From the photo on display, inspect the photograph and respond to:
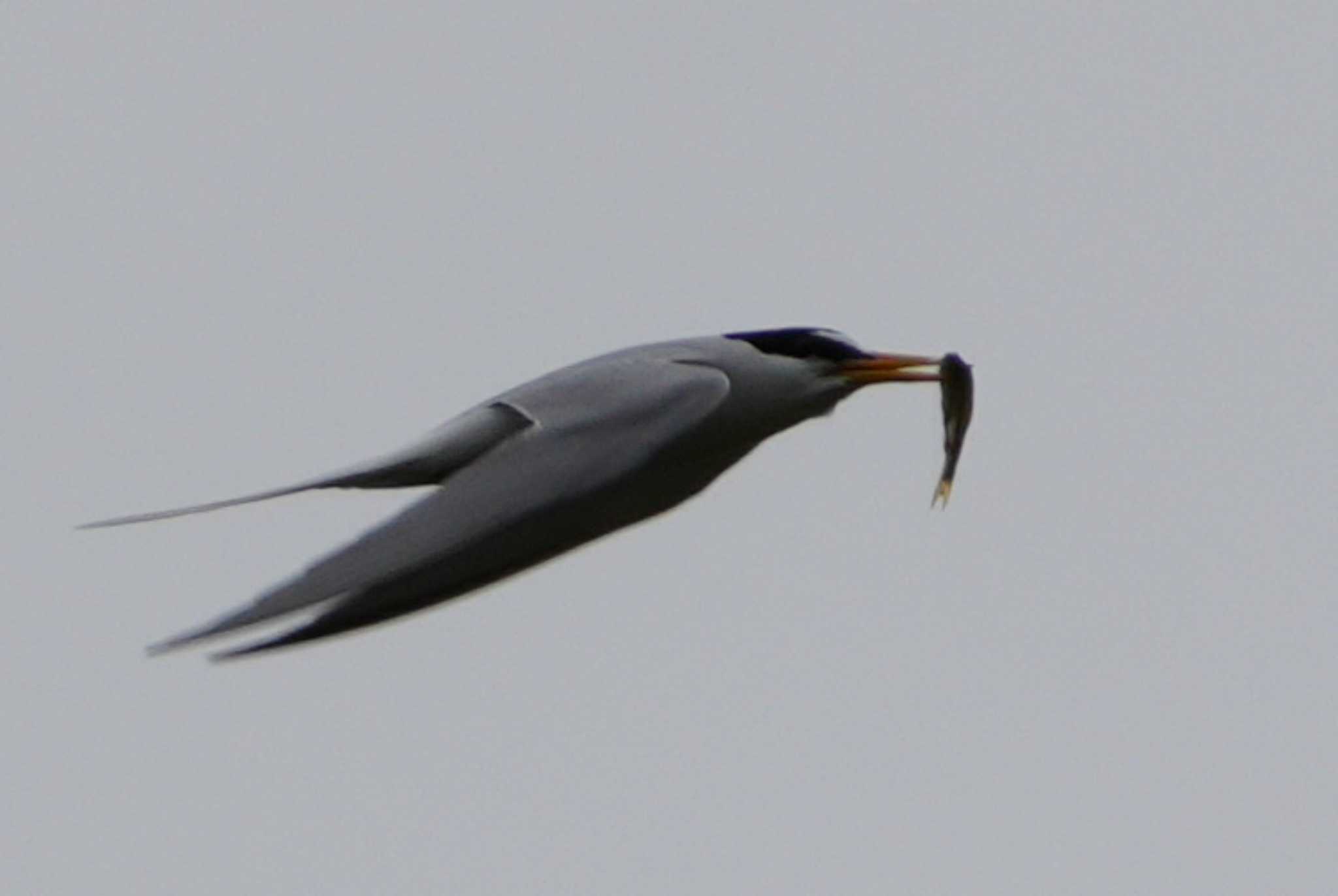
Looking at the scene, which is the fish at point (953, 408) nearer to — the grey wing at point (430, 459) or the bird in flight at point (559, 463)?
the bird in flight at point (559, 463)

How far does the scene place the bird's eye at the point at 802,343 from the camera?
8711 millimetres

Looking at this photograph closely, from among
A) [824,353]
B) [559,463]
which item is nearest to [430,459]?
[559,463]

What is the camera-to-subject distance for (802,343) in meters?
8.73

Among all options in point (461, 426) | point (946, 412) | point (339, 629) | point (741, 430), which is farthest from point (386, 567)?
point (946, 412)

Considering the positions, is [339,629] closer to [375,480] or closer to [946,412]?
[375,480]

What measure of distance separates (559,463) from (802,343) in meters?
1.02

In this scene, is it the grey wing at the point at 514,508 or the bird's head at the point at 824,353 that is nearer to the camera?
the grey wing at the point at 514,508

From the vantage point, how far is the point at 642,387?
8.33 meters

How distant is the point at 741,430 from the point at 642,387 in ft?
1.29

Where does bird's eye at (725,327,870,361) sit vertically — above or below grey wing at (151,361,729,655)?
above

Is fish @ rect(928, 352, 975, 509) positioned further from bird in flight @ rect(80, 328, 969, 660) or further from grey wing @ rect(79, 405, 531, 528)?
grey wing @ rect(79, 405, 531, 528)

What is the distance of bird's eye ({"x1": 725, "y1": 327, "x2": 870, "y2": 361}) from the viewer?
871cm

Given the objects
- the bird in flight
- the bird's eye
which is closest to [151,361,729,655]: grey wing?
the bird in flight

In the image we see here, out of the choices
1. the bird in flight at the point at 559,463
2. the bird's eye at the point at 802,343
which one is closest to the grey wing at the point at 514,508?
the bird in flight at the point at 559,463
